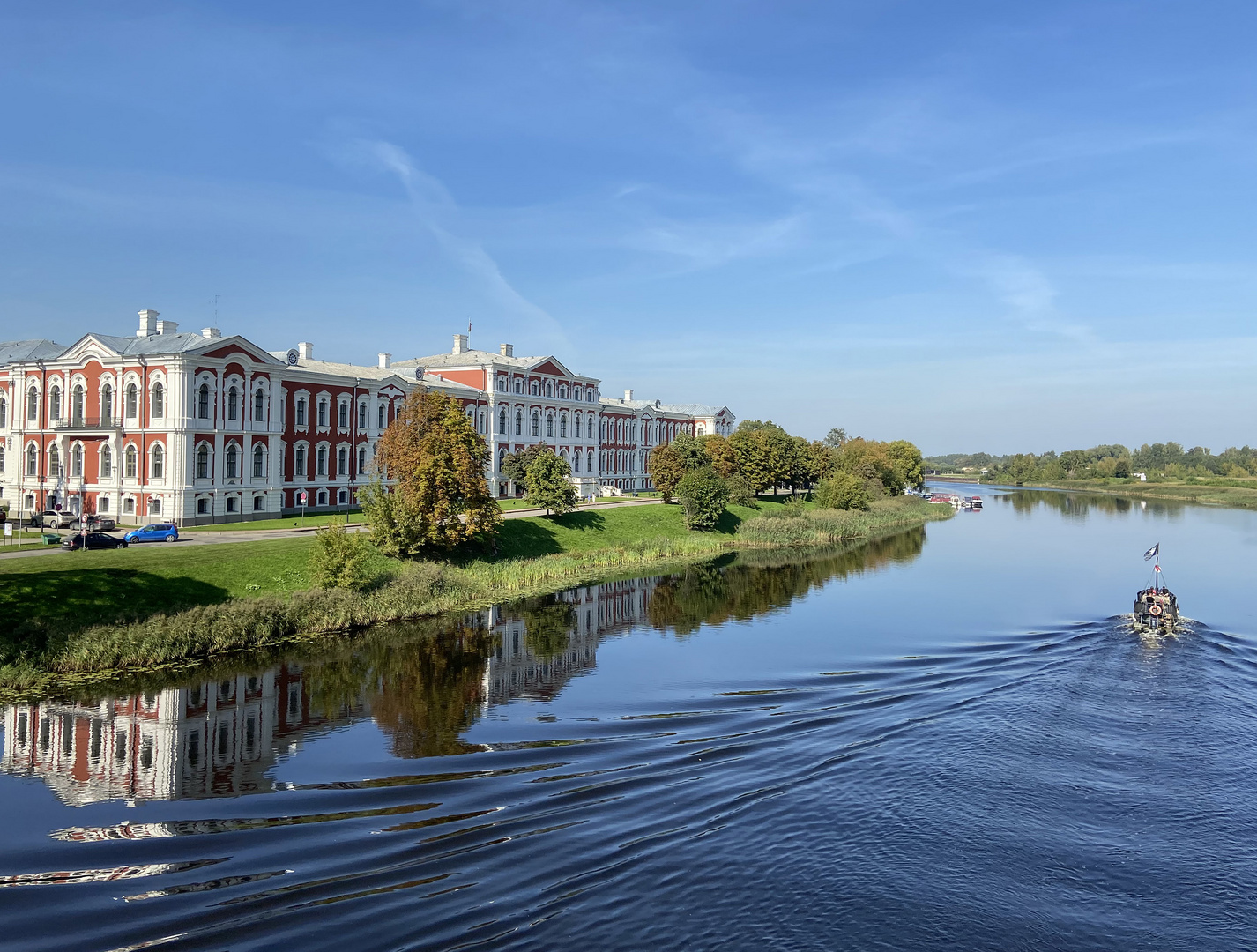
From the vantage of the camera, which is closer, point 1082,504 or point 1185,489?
point 1082,504

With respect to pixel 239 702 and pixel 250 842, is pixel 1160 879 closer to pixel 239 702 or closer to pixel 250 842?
pixel 250 842

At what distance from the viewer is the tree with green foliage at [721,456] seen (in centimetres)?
8019

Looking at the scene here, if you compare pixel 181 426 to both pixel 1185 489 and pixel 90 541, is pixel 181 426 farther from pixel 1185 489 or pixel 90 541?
pixel 1185 489

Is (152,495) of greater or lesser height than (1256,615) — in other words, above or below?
above

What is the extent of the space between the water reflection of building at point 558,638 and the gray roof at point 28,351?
120ft

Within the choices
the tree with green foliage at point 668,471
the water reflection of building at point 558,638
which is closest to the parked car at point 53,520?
the water reflection of building at point 558,638

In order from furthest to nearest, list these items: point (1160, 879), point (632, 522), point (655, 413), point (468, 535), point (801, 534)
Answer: point (655, 413) → point (801, 534) → point (632, 522) → point (468, 535) → point (1160, 879)

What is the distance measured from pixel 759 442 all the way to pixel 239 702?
6594 cm

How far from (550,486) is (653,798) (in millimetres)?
39761

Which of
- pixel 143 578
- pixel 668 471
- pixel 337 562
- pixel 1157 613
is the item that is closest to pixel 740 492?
pixel 668 471

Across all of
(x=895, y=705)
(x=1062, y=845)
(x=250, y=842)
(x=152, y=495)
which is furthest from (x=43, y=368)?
(x=1062, y=845)

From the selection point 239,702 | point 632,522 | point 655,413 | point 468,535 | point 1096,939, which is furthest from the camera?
point 655,413

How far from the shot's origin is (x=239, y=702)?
76.7 ft

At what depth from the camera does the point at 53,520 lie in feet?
147
